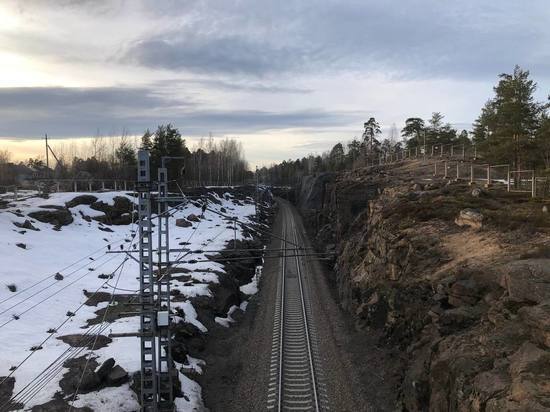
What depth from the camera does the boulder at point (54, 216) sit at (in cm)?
4175

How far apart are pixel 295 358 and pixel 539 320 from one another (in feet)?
38.1

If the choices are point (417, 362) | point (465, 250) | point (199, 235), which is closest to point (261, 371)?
point (417, 362)

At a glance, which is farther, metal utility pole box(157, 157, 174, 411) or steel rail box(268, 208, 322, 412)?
steel rail box(268, 208, 322, 412)

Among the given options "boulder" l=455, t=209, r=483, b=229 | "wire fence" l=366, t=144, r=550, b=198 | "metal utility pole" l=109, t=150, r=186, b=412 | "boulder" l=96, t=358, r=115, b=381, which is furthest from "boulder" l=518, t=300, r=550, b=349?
"wire fence" l=366, t=144, r=550, b=198

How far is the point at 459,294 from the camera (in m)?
16.5

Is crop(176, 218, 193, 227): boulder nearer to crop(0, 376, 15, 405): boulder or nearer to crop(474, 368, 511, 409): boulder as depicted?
crop(0, 376, 15, 405): boulder

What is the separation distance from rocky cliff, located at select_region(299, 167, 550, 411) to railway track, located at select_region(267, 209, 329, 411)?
9.52ft

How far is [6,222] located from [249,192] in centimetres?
9741

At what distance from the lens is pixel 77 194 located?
50500 millimetres

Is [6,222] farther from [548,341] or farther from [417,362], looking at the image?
[548,341]

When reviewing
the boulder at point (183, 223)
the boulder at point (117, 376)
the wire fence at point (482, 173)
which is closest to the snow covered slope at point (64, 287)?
the boulder at point (117, 376)

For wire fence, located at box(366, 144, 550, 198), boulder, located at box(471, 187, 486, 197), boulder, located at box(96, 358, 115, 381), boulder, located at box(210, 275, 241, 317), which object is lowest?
boulder, located at box(210, 275, 241, 317)

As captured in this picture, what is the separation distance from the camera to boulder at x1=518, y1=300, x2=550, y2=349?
11703mm

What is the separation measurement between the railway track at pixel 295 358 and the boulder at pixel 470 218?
8435 millimetres
